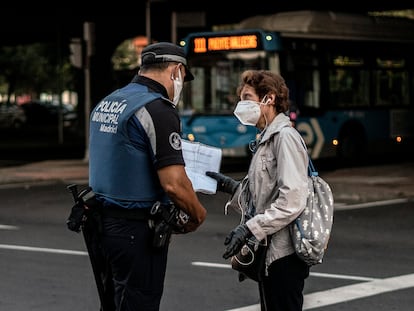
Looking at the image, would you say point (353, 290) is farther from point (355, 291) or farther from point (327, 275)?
point (327, 275)

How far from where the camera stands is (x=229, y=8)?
110 ft

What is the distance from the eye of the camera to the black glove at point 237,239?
4730 millimetres

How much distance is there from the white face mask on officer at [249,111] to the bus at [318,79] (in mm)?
A: 15027

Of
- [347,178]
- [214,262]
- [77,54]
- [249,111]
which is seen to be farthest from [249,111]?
[77,54]

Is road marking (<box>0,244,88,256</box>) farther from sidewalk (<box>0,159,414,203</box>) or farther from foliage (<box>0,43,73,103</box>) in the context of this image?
foliage (<box>0,43,73,103</box>)

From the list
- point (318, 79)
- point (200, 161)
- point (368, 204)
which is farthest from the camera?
point (318, 79)

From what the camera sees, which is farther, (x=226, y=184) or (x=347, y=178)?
(x=347, y=178)

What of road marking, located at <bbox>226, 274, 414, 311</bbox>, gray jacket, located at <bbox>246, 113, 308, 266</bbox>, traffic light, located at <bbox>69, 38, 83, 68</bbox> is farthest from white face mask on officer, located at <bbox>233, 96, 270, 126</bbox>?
traffic light, located at <bbox>69, 38, 83, 68</bbox>

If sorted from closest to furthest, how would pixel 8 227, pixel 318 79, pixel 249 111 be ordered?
pixel 249 111
pixel 8 227
pixel 318 79

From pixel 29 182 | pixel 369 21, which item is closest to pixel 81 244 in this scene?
pixel 29 182

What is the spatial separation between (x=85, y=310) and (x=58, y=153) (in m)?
23.0

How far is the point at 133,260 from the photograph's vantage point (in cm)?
467

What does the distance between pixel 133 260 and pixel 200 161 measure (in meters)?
0.75

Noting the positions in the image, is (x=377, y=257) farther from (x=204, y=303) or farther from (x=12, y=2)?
(x=12, y=2)
